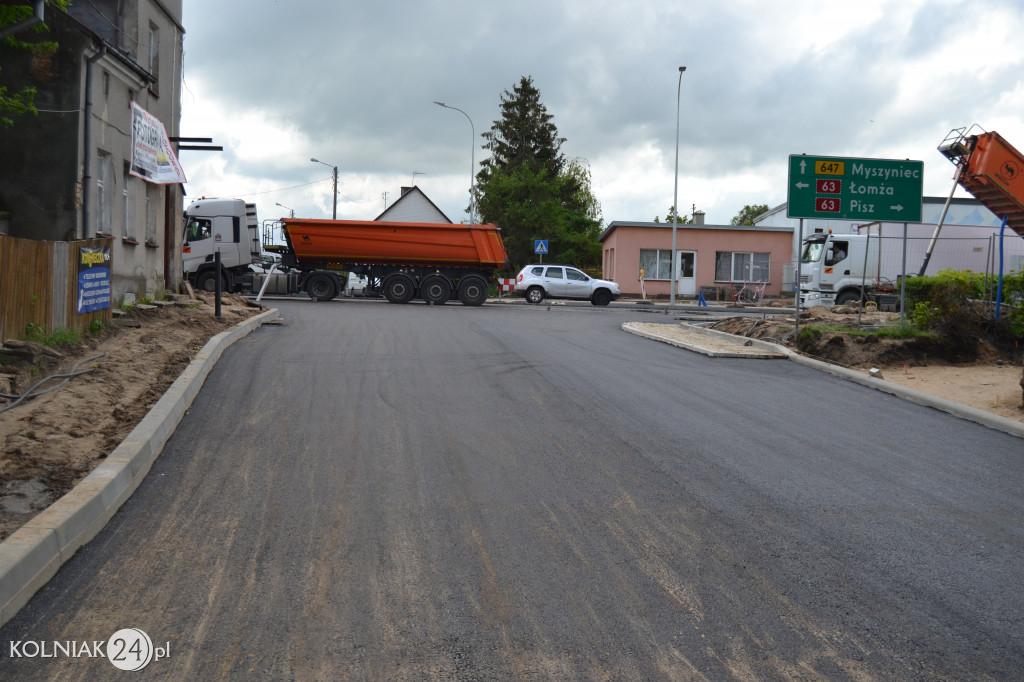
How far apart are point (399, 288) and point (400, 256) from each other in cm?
108

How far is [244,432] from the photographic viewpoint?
724 centimetres

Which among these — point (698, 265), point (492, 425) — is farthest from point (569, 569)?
point (698, 265)

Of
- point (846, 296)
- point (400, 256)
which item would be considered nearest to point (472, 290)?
point (400, 256)

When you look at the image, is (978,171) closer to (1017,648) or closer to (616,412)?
(616,412)

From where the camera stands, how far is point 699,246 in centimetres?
4244

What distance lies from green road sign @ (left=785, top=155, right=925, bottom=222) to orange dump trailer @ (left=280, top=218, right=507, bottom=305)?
14.9 m

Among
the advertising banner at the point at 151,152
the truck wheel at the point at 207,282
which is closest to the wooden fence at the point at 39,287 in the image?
the advertising banner at the point at 151,152

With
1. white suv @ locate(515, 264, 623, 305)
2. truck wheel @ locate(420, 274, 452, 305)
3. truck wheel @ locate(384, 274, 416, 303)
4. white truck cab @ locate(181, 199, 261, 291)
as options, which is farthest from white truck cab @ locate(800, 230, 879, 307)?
white truck cab @ locate(181, 199, 261, 291)

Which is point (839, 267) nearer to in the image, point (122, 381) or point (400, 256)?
point (400, 256)

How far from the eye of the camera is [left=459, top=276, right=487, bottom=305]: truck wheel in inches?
1169

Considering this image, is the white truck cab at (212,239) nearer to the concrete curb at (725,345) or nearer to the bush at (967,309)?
the concrete curb at (725,345)

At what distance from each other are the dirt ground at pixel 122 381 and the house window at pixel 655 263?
2503cm

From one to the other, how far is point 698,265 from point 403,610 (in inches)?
1584

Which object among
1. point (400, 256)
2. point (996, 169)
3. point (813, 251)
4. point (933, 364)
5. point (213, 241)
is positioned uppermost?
point (996, 169)
